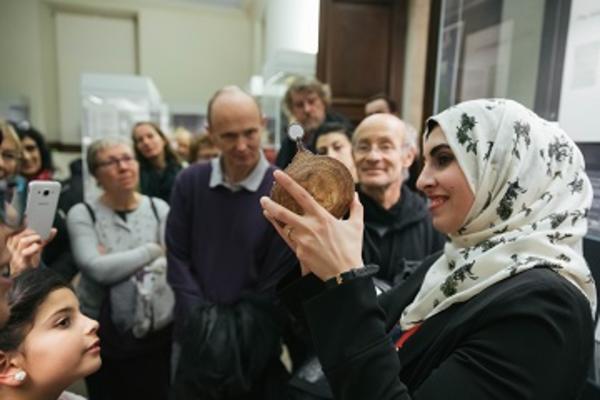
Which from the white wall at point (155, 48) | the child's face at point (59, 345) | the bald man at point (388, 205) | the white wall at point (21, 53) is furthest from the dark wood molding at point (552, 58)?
the white wall at point (21, 53)

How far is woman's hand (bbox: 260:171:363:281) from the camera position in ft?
2.17

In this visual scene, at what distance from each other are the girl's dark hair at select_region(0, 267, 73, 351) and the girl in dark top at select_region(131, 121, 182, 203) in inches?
73.5

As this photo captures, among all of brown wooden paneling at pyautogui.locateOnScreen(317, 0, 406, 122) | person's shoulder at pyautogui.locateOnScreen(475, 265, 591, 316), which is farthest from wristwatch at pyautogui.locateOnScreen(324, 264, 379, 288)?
brown wooden paneling at pyautogui.locateOnScreen(317, 0, 406, 122)

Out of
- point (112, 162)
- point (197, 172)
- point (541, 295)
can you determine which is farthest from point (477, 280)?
point (112, 162)

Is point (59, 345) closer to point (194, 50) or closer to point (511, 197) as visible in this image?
point (511, 197)

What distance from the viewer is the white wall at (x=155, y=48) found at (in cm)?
591

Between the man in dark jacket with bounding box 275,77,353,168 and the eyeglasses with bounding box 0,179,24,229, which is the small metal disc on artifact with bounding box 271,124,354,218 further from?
the man in dark jacket with bounding box 275,77,353,168

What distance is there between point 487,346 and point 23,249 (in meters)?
1.11

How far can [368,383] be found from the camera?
25.6 inches

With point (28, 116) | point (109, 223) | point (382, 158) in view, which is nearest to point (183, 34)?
point (28, 116)

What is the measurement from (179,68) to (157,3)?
100 cm

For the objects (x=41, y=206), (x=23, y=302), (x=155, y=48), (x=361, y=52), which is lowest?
(x=23, y=302)

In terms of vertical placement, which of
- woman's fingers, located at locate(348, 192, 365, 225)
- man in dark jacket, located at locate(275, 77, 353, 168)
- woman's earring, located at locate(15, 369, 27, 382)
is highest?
man in dark jacket, located at locate(275, 77, 353, 168)

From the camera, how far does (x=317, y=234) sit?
66cm
